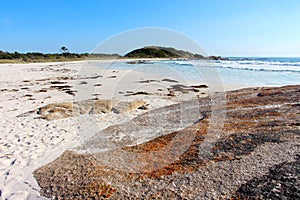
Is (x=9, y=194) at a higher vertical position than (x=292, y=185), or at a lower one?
lower

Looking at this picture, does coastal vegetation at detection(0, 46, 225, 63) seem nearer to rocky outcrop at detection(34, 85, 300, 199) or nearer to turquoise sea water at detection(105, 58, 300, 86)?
turquoise sea water at detection(105, 58, 300, 86)

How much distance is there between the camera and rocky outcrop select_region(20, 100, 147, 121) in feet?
24.0

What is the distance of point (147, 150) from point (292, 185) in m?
2.31

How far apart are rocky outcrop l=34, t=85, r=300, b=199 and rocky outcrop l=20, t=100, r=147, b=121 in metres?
2.23

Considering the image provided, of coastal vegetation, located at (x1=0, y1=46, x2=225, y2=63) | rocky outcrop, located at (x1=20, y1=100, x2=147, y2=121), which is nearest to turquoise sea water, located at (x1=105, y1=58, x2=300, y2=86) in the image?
coastal vegetation, located at (x1=0, y1=46, x2=225, y2=63)

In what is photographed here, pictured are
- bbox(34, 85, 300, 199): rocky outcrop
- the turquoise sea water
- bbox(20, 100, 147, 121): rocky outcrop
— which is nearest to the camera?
bbox(34, 85, 300, 199): rocky outcrop

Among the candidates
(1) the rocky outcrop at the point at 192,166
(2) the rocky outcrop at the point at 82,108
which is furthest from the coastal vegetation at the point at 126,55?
(1) the rocky outcrop at the point at 192,166

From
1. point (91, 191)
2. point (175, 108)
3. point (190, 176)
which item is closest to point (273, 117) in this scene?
point (175, 108)

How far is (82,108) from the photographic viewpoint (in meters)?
7.99

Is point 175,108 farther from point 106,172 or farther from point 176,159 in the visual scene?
point 106,172

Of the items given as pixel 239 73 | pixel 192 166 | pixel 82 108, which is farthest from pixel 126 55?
pixel 239 73

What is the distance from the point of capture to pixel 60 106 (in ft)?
26.5

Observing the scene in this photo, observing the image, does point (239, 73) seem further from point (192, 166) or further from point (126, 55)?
point (192, 166)

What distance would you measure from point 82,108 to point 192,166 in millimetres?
5445
